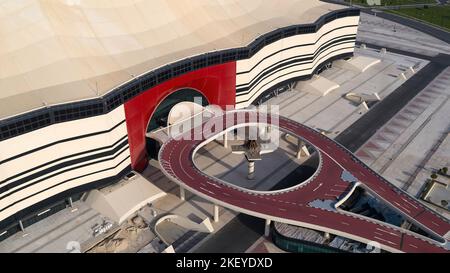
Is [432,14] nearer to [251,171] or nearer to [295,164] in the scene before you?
[295,164]

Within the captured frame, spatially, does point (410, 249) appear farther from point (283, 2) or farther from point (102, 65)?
point (283, 2)

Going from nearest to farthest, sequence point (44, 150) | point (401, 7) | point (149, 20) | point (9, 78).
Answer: point (44, 150) → point (9, 78) → point (149, 20) → point (401, 7)

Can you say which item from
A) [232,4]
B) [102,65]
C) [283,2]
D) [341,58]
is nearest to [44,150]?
[102,65]

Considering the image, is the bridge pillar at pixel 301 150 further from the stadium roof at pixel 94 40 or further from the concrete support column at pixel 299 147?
the stadium roof at pixel 94 40

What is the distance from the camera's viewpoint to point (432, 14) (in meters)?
180

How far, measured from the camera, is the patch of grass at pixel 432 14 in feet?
556

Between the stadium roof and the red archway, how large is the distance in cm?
397

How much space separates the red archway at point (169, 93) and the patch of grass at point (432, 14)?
121 meters

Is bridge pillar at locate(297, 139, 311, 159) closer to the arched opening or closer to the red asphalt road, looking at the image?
the red asphalt road

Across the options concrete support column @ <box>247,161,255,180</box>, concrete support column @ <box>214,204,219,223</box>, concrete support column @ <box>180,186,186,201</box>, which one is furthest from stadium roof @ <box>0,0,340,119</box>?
concrete support column @ <box>214,204,219,223</box>

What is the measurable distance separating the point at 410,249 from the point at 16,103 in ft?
190

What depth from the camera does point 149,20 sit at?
3164 inches

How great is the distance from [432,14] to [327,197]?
505 feet

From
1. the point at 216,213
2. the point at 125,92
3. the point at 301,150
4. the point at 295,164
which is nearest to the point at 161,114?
the point at 125,92
